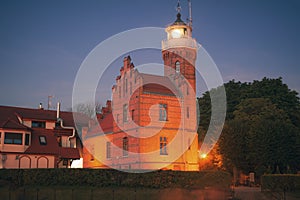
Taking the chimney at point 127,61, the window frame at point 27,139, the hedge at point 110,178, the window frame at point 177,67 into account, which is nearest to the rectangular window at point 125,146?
the hedge at point 110,178

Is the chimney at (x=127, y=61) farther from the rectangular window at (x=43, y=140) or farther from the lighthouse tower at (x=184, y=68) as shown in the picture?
the rectangular window at (x=43, y=140)

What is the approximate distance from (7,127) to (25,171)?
26.8ft

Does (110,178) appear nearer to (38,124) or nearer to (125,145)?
(125,145)

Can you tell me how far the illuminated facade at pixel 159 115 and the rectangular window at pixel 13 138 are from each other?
10087 mm

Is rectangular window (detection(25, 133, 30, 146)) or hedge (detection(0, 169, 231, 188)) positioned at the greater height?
rectangular window (detection(25, 133, 30, 146))

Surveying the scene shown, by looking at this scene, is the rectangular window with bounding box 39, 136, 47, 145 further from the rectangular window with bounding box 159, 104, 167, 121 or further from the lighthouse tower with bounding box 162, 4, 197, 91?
A: the lighthouse tower with bounding box 162, 4, 197, 91

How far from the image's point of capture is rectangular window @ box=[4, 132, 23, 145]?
45.8 meters

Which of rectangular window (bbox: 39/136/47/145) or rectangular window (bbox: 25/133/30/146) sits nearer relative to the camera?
rectangular window (bbox: 25/133/30/146)

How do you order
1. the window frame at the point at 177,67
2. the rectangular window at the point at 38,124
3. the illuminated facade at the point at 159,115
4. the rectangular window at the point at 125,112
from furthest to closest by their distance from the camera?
the rectangular window at the point at 38,124
the window frame at the point at 177,67
the rectangular window at the point at 125,112
the illuminated facade at the point at 159,115

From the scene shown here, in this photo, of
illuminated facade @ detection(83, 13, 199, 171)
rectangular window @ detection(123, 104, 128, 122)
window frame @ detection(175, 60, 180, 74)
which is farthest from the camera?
window frame @ detection(175, 60, 180, 74)

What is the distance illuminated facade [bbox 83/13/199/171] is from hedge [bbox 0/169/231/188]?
13.9 feet

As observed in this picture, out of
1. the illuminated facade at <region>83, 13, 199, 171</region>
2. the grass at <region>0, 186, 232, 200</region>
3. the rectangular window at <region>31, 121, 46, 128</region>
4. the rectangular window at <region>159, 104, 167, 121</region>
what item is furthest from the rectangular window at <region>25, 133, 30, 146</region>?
the rectangular window at <region>159, 104, 167, 121</region>

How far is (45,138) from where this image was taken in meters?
50.2

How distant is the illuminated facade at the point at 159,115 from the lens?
145 ft
